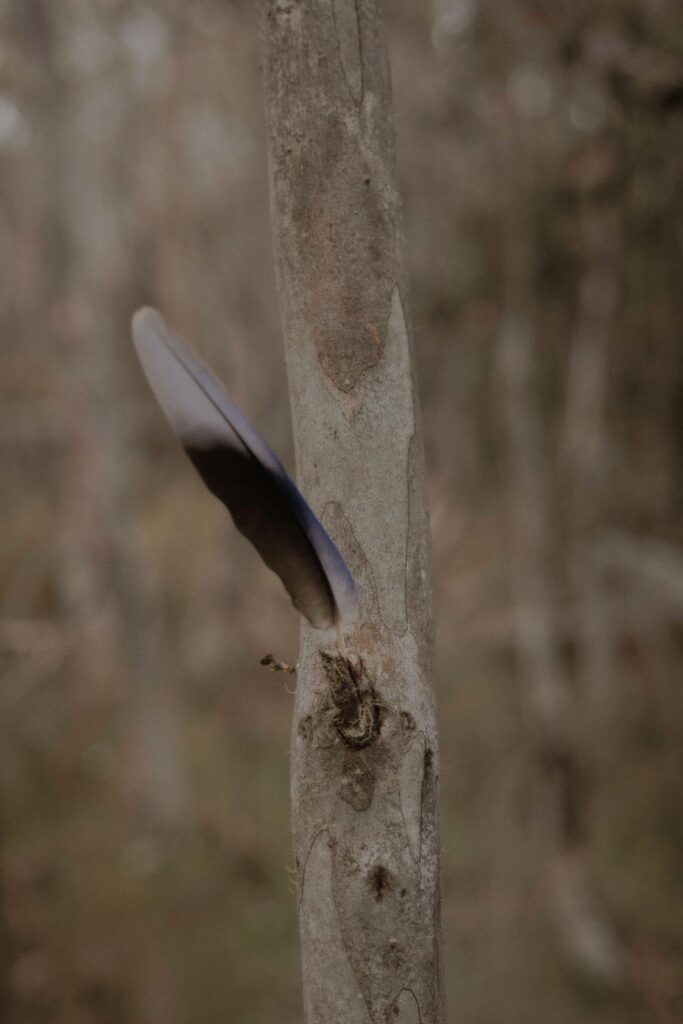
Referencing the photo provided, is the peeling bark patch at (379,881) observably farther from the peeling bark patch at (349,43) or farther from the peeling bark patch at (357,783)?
the peeling bark patch at (349,43)

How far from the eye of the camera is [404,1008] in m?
0.77

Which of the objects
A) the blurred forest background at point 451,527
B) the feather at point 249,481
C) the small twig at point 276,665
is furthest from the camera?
the blurred forest background at point 451,527

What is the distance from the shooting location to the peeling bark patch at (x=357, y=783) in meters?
0.76

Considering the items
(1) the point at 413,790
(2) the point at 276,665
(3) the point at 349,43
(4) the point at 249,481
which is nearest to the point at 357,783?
(1) the point at 413,790

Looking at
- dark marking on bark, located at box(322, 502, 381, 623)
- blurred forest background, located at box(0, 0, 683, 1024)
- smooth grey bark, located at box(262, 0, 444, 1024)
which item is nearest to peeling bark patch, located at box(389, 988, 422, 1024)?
smooth grey bark, located at box(262, 0, 444, 1024)

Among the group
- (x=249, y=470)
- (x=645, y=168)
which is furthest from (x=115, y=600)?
(x=249, y=470)

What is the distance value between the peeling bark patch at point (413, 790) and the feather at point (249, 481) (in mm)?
135

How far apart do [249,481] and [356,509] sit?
12cm

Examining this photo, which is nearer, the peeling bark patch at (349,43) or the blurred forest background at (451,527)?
the peeling bark patch at (349,43)

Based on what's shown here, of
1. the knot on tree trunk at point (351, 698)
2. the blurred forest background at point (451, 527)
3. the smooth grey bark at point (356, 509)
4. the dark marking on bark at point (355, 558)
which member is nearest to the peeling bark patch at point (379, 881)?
the smooth grey bark at point (356, 509)

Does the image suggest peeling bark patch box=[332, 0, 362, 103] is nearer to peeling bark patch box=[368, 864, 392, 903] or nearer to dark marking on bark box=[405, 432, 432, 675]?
dark marking on bark box=[405, 432, 432, 675]

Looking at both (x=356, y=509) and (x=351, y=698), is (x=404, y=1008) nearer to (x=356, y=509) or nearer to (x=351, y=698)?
(x=351, y=698)

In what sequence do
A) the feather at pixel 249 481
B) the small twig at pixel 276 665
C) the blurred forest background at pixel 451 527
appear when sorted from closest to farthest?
the feather at pixel 249 481
the small twig at pixel 276 665
the blurred forest background at pixel 451 527

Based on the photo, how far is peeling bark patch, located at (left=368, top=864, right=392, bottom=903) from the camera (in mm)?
758
